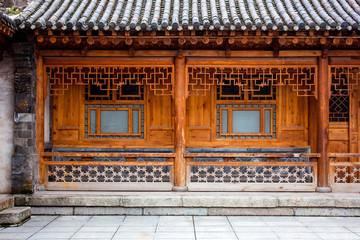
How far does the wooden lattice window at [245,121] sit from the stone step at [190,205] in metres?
2.12

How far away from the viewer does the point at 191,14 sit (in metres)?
6.33

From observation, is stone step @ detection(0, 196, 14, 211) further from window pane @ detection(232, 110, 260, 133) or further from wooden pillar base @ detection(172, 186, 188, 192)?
window pane @ detection(232, 110, 260, 133)

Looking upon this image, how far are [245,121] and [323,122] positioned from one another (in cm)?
193

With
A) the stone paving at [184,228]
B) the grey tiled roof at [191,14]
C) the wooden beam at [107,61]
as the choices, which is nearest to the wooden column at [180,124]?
the wooden beam at [107,61]

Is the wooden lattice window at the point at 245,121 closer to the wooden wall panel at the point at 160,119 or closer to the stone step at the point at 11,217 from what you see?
the wooden wall panel at the point at 160,119

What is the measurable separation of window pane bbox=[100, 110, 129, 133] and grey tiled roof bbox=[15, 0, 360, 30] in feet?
8.02

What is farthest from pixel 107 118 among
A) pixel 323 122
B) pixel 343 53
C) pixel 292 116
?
pixel 343 53

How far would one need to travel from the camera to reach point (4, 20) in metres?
5.17

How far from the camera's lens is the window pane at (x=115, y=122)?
773cm

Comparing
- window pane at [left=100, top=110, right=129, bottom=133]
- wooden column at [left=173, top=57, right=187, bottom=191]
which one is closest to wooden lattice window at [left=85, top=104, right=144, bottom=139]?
window pane at [left=100, top=110, right=129, bottom=133]

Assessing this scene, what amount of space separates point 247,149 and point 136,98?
2.99 meters

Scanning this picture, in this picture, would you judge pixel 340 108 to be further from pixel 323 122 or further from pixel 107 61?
pixel 107 61

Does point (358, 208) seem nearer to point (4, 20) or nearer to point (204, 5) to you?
point (204, 5)

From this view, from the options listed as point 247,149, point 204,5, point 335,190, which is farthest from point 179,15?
point 335,190
